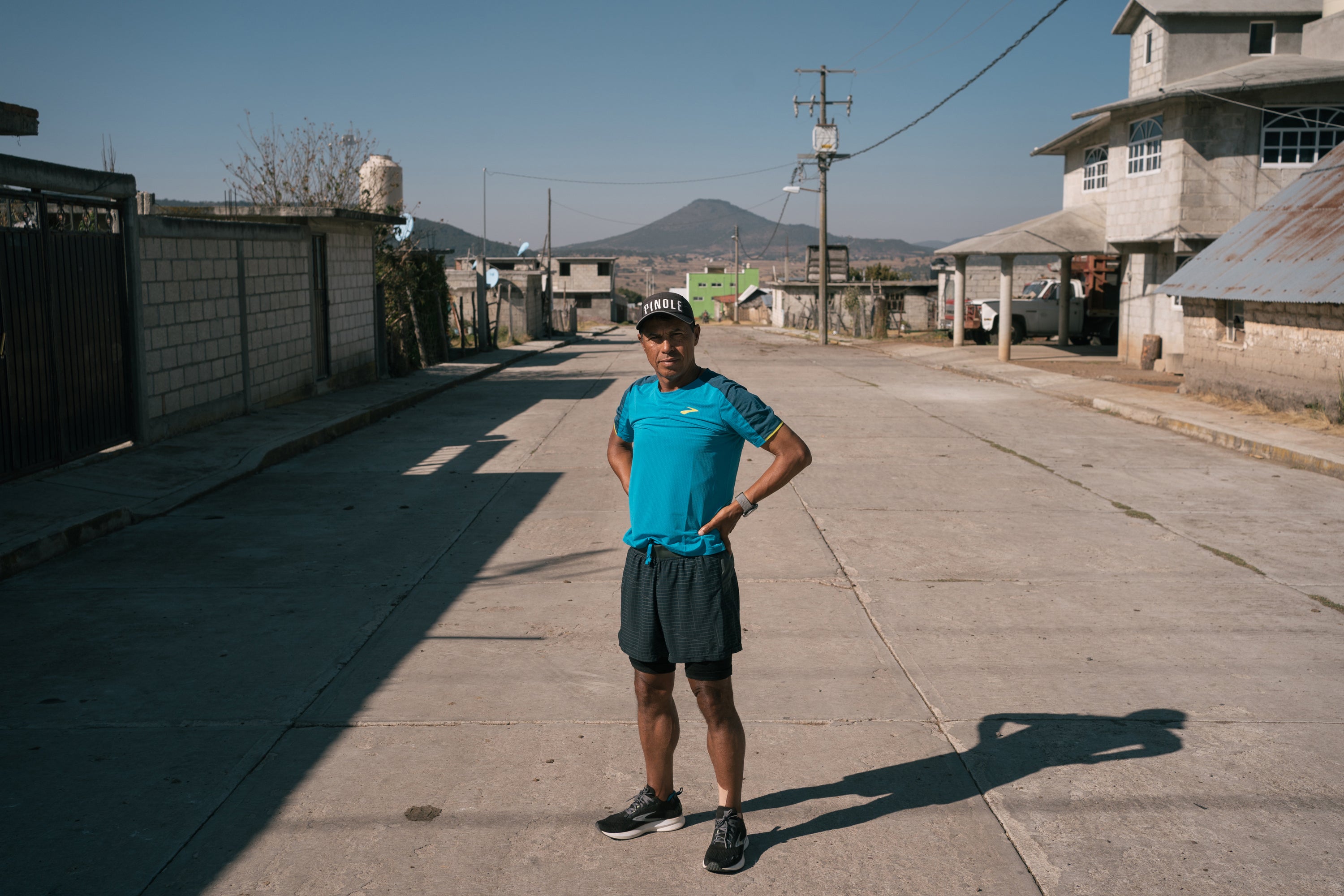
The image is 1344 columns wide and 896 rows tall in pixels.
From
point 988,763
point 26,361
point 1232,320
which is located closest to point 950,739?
point 988,763

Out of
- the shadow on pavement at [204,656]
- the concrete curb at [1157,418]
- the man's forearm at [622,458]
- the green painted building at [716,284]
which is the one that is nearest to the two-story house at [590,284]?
the green painted building at [716,284]

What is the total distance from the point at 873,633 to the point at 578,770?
7.78 feet

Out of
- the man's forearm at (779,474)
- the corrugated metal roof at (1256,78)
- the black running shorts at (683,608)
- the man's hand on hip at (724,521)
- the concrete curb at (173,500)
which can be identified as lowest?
the concrete curb at (173,500)

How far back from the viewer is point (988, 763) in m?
4.45

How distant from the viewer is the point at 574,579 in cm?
734

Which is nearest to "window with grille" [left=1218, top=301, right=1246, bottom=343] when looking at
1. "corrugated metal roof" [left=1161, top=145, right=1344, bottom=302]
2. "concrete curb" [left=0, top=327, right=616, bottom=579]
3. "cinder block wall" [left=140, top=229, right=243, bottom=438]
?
"corrugated metal roof" [left=1161, top=145, right=1344, bottom=302]

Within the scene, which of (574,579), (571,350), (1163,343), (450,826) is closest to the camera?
(450,826)

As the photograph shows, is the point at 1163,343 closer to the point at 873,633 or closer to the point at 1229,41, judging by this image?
the point at 1229,41

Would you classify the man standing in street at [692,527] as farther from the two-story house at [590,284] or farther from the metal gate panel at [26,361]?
the two-story house at [590,284]

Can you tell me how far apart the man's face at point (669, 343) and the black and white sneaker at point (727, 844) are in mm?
1492

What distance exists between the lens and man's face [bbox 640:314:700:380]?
143 inches

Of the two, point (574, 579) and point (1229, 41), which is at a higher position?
point (1229, 41)

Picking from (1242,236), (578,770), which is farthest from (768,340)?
(578,770)

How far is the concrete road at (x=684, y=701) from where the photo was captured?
3686 millimetres
